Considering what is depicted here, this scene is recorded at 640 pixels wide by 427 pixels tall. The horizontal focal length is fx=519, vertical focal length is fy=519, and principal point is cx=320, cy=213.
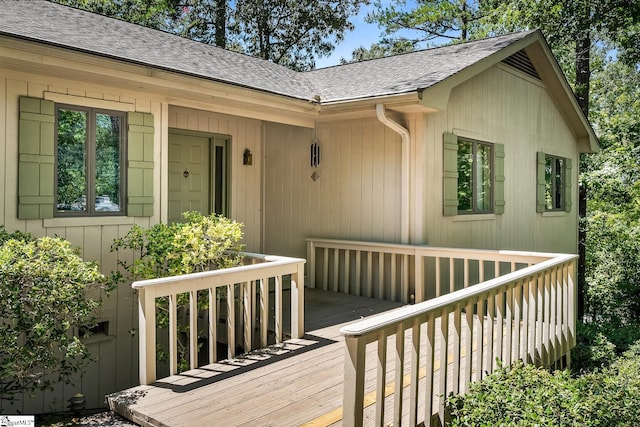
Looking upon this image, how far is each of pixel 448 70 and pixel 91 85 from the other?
4300 mm

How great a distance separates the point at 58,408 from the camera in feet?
16.8

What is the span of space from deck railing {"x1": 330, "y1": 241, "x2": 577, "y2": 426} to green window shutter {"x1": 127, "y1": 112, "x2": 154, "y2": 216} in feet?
9.68

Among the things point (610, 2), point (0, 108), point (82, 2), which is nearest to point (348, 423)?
point (0, 108)

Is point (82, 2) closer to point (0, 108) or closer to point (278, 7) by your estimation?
point (278, 7)

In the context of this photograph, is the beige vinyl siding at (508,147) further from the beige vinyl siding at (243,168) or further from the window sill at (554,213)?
the beige vinyl siding at (243,168)

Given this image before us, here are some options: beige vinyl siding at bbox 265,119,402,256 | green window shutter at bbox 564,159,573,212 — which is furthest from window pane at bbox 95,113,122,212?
green window shutter at bbox 564,159,573,212

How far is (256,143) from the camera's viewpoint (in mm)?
8078

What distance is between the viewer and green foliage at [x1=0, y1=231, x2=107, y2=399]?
359cm

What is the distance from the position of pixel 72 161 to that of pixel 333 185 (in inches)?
142

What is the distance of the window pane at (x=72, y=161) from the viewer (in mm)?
5082

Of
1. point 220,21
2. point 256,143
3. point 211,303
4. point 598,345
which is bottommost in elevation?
point 598,345

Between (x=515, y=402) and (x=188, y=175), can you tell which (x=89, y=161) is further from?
(x=515, y=402)

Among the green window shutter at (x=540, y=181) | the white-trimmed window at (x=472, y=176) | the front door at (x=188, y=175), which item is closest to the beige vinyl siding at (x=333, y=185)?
the white-trimmed window at (x=472, y=176)

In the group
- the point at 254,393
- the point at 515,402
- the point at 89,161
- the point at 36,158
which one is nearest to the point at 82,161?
the point at 89,161
